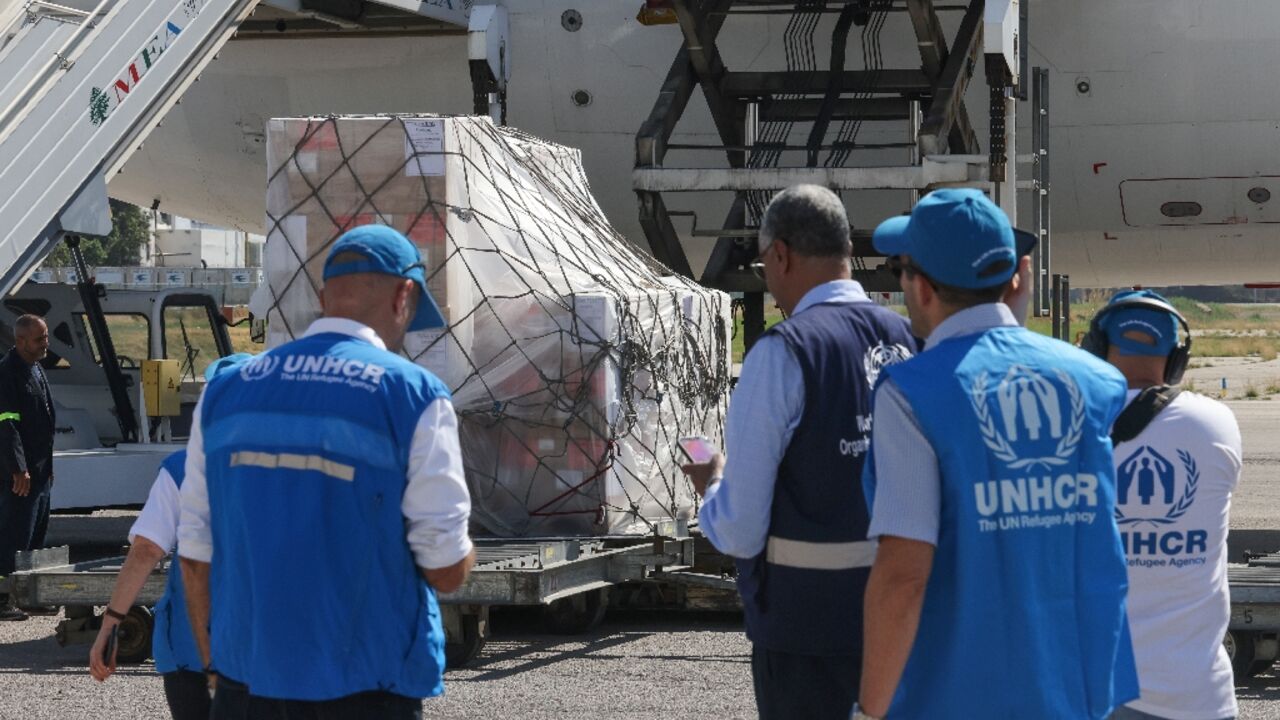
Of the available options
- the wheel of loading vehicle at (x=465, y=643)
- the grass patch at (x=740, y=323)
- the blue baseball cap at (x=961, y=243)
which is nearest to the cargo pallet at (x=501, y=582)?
the wheel of loading vehicle at (x=465, y=643)

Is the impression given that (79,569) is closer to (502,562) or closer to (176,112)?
(502,562)

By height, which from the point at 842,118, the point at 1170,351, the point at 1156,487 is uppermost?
the point at 842,118

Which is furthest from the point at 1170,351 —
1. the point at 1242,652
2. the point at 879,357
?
the point at 1242,652

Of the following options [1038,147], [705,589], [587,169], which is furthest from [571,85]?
[705,589]

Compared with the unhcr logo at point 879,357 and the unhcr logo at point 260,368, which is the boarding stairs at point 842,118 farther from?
the unhcr logo at point 260,368

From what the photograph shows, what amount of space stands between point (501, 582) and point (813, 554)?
4.17 metres

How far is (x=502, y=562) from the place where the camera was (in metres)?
8.22

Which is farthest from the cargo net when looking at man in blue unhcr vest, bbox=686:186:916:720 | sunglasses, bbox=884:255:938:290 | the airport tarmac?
sunglasses, bbox=884:255:938:290

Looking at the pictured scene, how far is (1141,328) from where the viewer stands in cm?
412

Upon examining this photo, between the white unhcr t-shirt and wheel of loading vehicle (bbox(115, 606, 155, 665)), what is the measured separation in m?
5.83

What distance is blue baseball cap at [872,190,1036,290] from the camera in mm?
3318

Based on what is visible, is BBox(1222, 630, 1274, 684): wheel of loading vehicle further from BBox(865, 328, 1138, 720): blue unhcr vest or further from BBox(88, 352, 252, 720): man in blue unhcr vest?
BBox(865, 328, 1138, 720): blue unhcr vest

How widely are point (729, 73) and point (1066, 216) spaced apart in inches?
122

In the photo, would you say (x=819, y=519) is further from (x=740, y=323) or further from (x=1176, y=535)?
(x=740, y=323)
